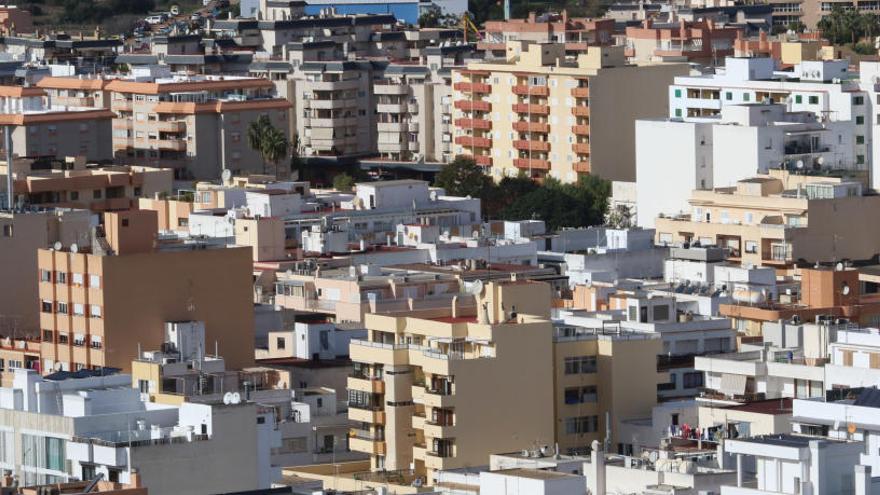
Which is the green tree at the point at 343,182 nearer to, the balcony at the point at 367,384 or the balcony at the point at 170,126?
the balcony at the point at 170,126

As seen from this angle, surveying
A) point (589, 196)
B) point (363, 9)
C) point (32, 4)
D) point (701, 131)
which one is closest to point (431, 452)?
point (701, 131)

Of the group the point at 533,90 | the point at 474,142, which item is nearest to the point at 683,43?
the point at 474,142

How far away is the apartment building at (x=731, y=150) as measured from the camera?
340 ft

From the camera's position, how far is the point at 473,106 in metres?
130

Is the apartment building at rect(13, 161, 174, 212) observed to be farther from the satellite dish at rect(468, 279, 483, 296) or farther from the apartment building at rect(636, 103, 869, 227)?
the satellite dish at rect(468, 279, 483, 296)

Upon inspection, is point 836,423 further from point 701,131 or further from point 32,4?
point 32,4

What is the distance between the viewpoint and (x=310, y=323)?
7450 centimetres

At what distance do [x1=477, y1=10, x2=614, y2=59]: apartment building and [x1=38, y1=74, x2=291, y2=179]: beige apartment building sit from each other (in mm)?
18474

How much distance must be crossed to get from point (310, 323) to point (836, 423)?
81.1ft

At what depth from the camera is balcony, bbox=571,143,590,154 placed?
406 feet

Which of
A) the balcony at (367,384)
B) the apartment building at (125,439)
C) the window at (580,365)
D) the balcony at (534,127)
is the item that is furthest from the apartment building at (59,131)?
the apartment building at (125,439)

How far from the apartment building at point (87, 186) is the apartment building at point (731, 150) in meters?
14.7

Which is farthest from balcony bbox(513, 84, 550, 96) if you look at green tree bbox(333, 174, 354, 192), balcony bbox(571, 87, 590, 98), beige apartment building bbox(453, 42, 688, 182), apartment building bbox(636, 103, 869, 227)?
apartment building bbox(636, 103, 869, 227)

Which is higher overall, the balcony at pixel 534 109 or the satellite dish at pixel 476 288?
the balcony at pixel 534 109
